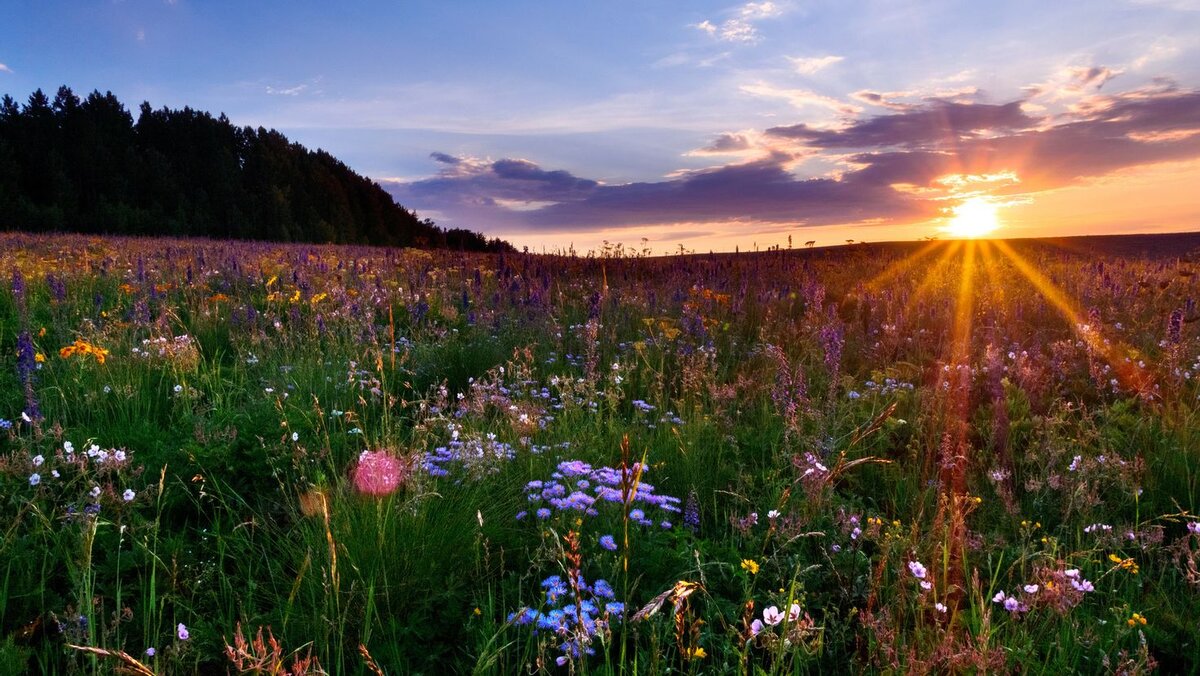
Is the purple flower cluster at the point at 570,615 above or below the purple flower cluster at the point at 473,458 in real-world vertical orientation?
below

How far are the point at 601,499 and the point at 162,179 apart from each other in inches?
1927

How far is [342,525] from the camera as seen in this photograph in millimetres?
2424

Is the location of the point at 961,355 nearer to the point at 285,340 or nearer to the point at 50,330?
the point at 285,340

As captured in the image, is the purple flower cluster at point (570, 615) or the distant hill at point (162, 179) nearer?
the purple flower cluster at point (570, 615)

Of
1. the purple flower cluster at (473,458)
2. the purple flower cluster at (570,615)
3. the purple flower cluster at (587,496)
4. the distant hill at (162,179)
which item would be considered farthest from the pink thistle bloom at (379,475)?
the distant hill at (162,179)

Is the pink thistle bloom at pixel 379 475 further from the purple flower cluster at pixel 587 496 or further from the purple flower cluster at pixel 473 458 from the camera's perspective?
the purple flower cluster at pixel 587 496

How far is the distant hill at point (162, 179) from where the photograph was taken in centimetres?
3706

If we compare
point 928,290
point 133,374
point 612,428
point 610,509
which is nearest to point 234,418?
point 133,374

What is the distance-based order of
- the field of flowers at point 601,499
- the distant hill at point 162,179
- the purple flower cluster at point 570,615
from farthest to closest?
the distant hill at point 162,179, the field of flowers at point 601,499, the purple flower cluster at point 570,615

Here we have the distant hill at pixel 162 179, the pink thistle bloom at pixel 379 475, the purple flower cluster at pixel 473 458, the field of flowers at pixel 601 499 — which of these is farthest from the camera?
the distant hill at pixel 162 179

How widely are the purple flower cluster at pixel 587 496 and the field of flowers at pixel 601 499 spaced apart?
23 mm

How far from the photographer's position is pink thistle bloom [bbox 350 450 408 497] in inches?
103

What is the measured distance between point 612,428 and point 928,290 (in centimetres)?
650

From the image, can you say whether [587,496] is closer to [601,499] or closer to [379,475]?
[601,499]
